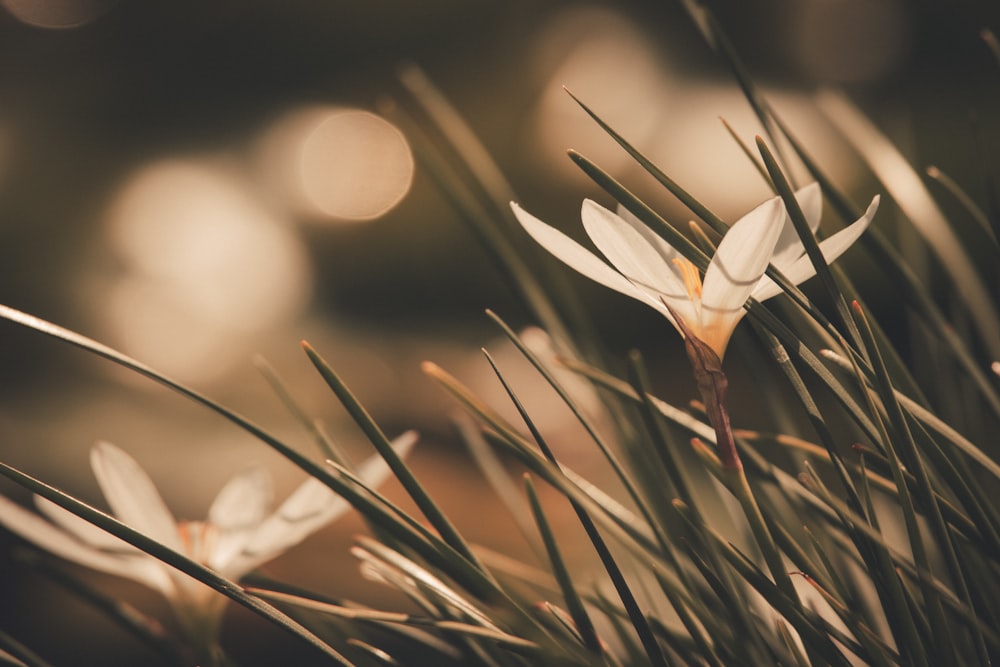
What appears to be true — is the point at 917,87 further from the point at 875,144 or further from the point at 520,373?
the point at 875,144

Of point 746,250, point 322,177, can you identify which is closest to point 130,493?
point 746,250

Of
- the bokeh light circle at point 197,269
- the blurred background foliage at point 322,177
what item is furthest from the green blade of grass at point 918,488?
the bokeh light circle at point 197,269

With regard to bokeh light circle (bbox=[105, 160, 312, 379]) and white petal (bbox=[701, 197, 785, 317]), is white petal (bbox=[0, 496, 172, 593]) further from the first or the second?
bokeh light circle (bbox=[105, 160, 312, 379])

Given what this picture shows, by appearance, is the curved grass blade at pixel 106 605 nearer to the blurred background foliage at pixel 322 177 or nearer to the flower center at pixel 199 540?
the flower center at pixel 199 540

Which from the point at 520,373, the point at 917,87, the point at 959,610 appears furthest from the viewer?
the point at 917,87

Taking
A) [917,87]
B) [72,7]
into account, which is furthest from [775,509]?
[72,7]

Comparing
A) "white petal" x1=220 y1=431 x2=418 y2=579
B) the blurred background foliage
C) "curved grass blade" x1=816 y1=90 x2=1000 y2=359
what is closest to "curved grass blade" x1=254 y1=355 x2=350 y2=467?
"white petal" x1=220 y1=431 x2=418 y2=579
